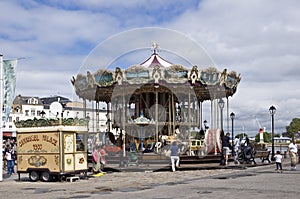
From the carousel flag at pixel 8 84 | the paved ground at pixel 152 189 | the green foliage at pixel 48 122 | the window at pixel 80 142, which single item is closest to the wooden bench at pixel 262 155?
the paved ground at pixel 152 189

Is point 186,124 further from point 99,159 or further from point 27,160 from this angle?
point 27,160

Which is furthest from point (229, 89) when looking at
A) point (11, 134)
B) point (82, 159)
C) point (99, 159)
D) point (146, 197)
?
point (11, 134)

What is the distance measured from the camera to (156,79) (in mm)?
27156

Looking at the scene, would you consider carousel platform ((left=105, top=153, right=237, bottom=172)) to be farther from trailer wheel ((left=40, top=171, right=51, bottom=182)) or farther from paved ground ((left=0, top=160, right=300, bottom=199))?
trailer wheel ((left=40, top=171, right=51, bottom=182))

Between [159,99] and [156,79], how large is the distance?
449 centimetres

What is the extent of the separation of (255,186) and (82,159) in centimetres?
814

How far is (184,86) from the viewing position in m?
28.2

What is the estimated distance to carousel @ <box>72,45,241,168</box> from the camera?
2738 cm

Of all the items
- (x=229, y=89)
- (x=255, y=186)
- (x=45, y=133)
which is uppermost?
(x=229, y=89)

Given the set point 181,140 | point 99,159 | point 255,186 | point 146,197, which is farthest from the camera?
point 181,140

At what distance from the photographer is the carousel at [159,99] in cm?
2738

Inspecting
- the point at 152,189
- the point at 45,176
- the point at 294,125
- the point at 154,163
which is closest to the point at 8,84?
the point at 45,176

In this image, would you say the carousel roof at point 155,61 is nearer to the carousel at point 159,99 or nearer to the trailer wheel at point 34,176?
the carousel at point 159,99

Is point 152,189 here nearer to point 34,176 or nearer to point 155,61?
point 34,176
